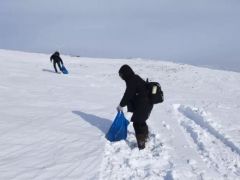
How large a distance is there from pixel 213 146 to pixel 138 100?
2.04 meters

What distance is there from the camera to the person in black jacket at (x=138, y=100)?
827 cm

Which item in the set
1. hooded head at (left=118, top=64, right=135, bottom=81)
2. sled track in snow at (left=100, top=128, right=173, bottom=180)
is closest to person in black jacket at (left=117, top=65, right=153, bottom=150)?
hooded head at (left=118, top=64, right=135, bottom=81)

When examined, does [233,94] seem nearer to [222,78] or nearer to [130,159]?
[222,78]

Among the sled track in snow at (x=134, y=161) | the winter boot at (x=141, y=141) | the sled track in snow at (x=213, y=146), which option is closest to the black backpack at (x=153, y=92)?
the winter boot at (x=141, y=141)

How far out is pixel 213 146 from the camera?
8727 mm

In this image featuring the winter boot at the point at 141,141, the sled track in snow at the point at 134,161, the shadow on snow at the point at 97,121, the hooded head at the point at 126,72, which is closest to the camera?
the sled track in snow at the point at 134,161

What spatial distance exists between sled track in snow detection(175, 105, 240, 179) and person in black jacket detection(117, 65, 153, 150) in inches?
51.2

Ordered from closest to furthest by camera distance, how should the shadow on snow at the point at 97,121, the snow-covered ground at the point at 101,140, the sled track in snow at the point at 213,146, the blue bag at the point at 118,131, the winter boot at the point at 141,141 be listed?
1. the snow-covered ground at the point at 101,140
2. the sled track in snow at the point at 213,146
3. the winter boot at the point at 141,141
4. the blue bag at the point at 118,131
5. the shadow on snow at the point at 97,121

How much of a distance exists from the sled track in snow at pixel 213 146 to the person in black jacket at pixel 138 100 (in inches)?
51.2

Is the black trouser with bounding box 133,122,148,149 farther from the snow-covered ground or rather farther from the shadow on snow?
the shadow on snow

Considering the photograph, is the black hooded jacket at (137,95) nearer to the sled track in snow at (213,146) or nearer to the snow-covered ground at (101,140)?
the snow-covered ground at (101,140)

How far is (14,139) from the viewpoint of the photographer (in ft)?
27.6

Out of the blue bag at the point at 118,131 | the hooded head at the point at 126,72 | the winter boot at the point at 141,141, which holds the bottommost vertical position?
the winter boot at the point at 141,141

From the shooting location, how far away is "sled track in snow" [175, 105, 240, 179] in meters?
7.33
